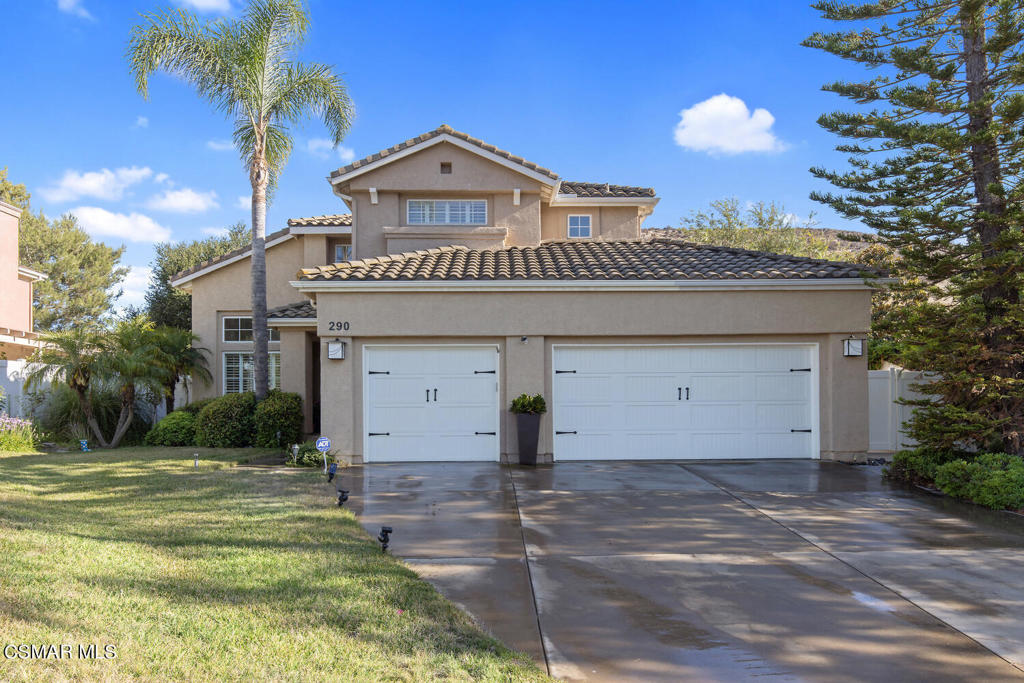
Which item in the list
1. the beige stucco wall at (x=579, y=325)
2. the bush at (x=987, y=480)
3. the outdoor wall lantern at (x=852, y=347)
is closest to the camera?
the bush at (x=987, y=480)

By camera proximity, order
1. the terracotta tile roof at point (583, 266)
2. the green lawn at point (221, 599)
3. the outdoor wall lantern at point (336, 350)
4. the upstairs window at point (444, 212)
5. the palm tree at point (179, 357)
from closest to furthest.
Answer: the green lawn at point (221, 599), the outdoor wall lantern at point (336, 350), the terracotta tile roof at point (583, 266), the upstairs window at point (444, 212), the palm tree at point (179, 357)

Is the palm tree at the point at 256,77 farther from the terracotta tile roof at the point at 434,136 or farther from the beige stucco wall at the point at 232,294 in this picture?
the beige stucco wall at the point at 232,294

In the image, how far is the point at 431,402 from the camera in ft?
41.5

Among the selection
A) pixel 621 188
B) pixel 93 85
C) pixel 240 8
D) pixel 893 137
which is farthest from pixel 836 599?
pixel 93 85

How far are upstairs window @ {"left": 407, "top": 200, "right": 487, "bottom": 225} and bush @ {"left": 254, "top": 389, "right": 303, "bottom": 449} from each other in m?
5.09

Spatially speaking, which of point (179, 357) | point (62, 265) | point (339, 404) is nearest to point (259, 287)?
point (179, 357)

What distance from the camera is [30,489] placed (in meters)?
9.00

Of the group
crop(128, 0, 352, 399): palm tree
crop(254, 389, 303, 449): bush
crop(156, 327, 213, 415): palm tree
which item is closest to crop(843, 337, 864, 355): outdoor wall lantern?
crop(254, 389, 303, 449): bush

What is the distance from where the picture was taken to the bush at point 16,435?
13688 millimetres

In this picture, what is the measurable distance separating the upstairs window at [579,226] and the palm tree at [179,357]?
10.5 meters

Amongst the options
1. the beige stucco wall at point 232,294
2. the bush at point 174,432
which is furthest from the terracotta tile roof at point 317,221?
the bush at point 174,432

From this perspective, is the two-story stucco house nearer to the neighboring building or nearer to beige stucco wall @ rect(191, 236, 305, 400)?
beige stucco wall @ rect(191, 236, 305, 400)

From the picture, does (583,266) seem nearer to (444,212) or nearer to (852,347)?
(444,212)

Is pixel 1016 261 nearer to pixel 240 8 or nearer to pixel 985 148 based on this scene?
pixel 985 148
